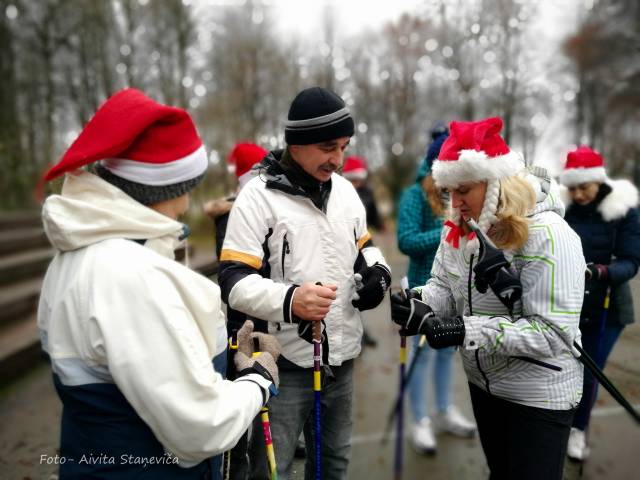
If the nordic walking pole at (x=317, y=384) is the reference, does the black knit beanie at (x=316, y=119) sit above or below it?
above

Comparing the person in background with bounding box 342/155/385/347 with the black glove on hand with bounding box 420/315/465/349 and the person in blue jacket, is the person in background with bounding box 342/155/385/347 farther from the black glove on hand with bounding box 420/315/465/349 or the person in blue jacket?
the black glove on hand with bounding box 420/315/465/349

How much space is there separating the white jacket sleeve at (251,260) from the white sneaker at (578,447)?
2662 millimetres

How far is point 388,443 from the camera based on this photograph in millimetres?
3559

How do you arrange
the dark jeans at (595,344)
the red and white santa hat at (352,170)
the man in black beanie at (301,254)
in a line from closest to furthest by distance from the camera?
the man in black beanie at (301,254) < the dark jeans at (595,344) < the red and white santa hat at (352,170)

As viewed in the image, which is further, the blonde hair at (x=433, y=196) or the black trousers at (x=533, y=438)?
the blonde hair at (x=433, y=196)

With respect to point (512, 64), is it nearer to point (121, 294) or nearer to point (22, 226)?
point (121, 294)

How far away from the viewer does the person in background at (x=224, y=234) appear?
218 centimetres

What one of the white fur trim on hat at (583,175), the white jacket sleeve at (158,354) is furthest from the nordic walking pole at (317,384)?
the white fur trim on hat at (583,175)

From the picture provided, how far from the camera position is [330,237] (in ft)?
7.06

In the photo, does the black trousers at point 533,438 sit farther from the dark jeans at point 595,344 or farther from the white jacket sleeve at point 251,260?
the dark jeans at point 595,344

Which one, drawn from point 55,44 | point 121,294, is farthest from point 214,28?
point 121,294

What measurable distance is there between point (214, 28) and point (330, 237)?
641 inches

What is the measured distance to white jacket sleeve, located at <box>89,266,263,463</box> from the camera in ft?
3.81

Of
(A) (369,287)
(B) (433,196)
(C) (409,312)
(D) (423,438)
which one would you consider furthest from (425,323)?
(D) (423,438)
